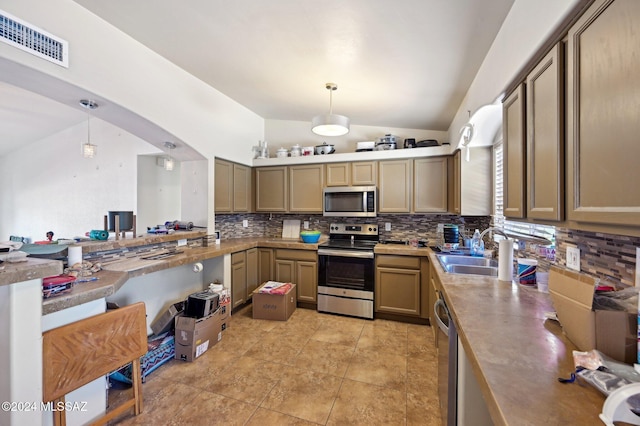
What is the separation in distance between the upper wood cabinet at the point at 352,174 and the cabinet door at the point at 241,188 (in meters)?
1.27

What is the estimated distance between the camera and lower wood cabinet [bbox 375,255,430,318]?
292 cm

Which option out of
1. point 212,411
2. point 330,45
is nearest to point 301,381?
point 212,411

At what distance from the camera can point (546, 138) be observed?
1091mm

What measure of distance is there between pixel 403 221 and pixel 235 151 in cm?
262

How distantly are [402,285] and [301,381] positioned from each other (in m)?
1.60

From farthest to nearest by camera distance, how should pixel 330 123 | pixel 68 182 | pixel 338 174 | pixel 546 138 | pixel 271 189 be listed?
1. pixel 68 182
2. pixel 271 189
3. pixel 338 174
4. pixel 330 123
5. pixel 546 138

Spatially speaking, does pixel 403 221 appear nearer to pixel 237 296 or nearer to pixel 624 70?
pixel 237 296

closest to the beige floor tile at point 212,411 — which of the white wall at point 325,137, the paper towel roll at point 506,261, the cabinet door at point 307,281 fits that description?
the cabinet door at point 307,281

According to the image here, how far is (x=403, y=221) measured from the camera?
11.8 feet

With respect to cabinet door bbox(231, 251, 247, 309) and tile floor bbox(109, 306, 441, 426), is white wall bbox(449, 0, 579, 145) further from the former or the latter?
cabinet door bbox(231, 251, 247, 309)

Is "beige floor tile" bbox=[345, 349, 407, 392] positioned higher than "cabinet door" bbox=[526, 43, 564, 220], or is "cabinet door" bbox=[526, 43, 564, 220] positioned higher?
"cabinet door" bbox=[526, 43, 564, 220]

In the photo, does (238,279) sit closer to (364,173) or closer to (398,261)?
(398,261)

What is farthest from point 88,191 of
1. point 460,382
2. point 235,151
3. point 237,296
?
point 460,382

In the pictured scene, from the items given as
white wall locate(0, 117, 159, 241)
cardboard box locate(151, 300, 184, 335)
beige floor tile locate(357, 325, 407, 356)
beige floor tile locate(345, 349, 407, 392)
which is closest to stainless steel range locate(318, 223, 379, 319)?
beige floor tile locate(357, 325, 407, 356)
